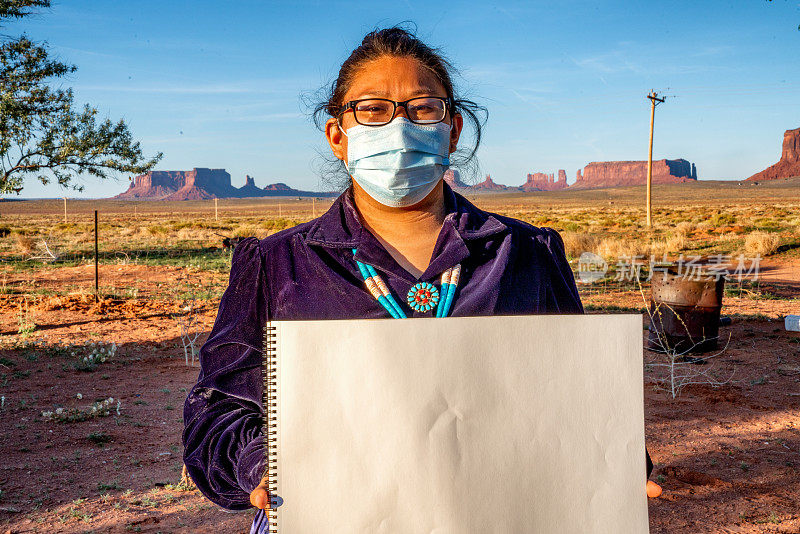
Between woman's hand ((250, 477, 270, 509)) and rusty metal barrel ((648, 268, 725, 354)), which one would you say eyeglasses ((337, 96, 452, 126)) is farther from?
rusty metal barrel ((648, 268, 725, 354))

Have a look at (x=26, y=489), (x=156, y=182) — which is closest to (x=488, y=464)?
(x=26, y=489)

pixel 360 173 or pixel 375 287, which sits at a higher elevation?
pixel 360 173

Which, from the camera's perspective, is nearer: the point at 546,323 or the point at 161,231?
the point at 546,323

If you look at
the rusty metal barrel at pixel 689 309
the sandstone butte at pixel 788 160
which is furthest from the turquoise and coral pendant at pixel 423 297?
the sandstone butte at pixel 788 160

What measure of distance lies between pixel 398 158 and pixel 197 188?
198m

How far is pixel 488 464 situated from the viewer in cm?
117

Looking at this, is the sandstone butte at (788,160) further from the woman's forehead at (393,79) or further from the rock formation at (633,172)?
the woman's forehead at (393,79)

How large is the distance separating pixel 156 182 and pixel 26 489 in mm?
207747

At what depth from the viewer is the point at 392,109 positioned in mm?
1785

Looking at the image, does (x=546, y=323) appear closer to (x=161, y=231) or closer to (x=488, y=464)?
(x=488, y=464)

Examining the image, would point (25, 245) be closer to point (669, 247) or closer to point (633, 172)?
point (669, 247)

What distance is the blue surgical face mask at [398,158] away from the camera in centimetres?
182

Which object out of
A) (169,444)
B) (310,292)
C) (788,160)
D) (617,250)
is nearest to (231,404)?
(310,292)

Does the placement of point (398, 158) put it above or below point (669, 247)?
above
